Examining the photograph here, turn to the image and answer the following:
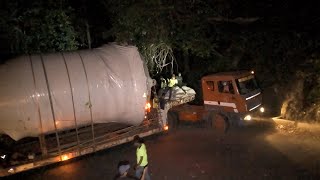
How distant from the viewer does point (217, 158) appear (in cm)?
1166

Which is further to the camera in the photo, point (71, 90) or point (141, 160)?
point (71, 90)

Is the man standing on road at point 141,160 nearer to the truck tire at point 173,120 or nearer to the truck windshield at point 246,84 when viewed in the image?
the truck windshield at point 246,84

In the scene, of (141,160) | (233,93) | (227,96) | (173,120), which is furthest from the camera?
(173,120)

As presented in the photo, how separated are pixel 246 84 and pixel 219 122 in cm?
184

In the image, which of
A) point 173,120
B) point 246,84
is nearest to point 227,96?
point 246,84

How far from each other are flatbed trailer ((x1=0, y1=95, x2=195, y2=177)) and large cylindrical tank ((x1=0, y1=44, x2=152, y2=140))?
36 centimetres

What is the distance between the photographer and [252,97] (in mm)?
13594

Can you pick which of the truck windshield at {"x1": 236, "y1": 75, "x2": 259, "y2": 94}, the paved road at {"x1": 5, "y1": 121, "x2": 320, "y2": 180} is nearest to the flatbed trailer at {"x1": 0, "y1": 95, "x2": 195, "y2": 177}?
the paved road at {"x1": 5, "y1": 121, "x2": 320, "y2": 180}

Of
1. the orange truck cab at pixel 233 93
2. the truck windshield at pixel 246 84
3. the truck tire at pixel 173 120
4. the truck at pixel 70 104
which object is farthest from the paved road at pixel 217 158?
the truck windshield at pixel 246 84

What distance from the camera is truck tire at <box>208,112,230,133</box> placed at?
14.0m

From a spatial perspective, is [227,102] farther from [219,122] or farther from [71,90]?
[71,90]

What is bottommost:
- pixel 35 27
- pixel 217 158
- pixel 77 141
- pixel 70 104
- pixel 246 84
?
pixel 217 158

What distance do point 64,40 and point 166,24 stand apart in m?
4.35

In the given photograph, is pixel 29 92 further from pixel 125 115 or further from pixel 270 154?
pixel 270 154
